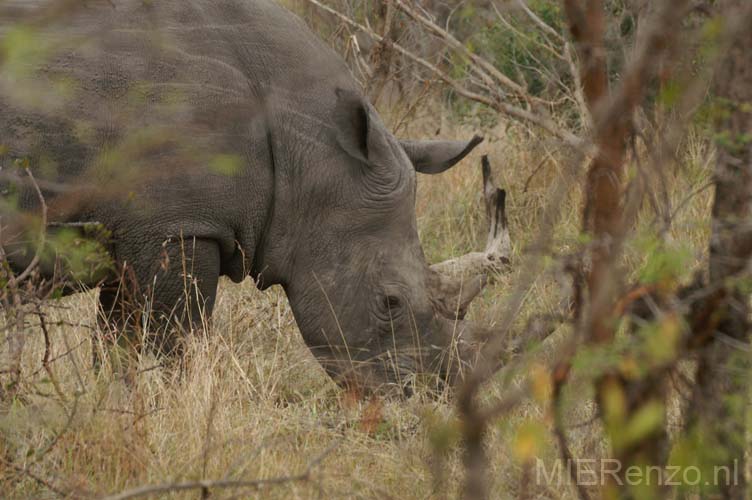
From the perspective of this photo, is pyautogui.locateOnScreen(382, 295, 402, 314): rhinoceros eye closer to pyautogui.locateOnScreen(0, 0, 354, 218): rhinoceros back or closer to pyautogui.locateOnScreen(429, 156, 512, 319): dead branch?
pyautogui.locateOnScreen(429, 156, 512, 319): dead branch

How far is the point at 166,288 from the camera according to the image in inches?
202

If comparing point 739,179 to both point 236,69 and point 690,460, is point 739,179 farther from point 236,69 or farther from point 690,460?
point 236,69

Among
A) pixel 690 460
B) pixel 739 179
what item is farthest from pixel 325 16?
pixel 690 460

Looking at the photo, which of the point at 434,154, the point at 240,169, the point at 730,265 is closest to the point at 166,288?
the point at 240,169

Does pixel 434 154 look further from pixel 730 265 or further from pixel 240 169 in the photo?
pixel 730 265

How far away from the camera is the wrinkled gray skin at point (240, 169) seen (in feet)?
15.9

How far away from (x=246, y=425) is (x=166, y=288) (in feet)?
3.49

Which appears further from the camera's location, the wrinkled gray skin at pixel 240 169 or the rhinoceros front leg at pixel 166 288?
the rhinoceros front leg at pixel 166 288

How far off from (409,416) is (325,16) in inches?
205

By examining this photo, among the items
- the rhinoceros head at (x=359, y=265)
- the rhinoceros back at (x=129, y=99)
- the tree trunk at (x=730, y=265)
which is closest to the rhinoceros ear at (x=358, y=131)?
the rhinoceros head at (x=359, y=265)

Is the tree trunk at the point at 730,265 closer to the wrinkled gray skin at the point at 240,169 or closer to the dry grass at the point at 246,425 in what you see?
the dry grass at the point at 246,425

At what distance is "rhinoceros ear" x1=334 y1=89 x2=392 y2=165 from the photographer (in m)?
5.36

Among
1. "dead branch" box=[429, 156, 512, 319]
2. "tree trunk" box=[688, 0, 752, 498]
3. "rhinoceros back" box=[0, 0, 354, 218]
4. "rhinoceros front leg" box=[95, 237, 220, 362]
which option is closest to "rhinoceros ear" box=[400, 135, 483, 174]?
"dead branch" box=[429, 156, 512, 319]

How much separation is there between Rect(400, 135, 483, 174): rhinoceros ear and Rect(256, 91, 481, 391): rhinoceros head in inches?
14.8
